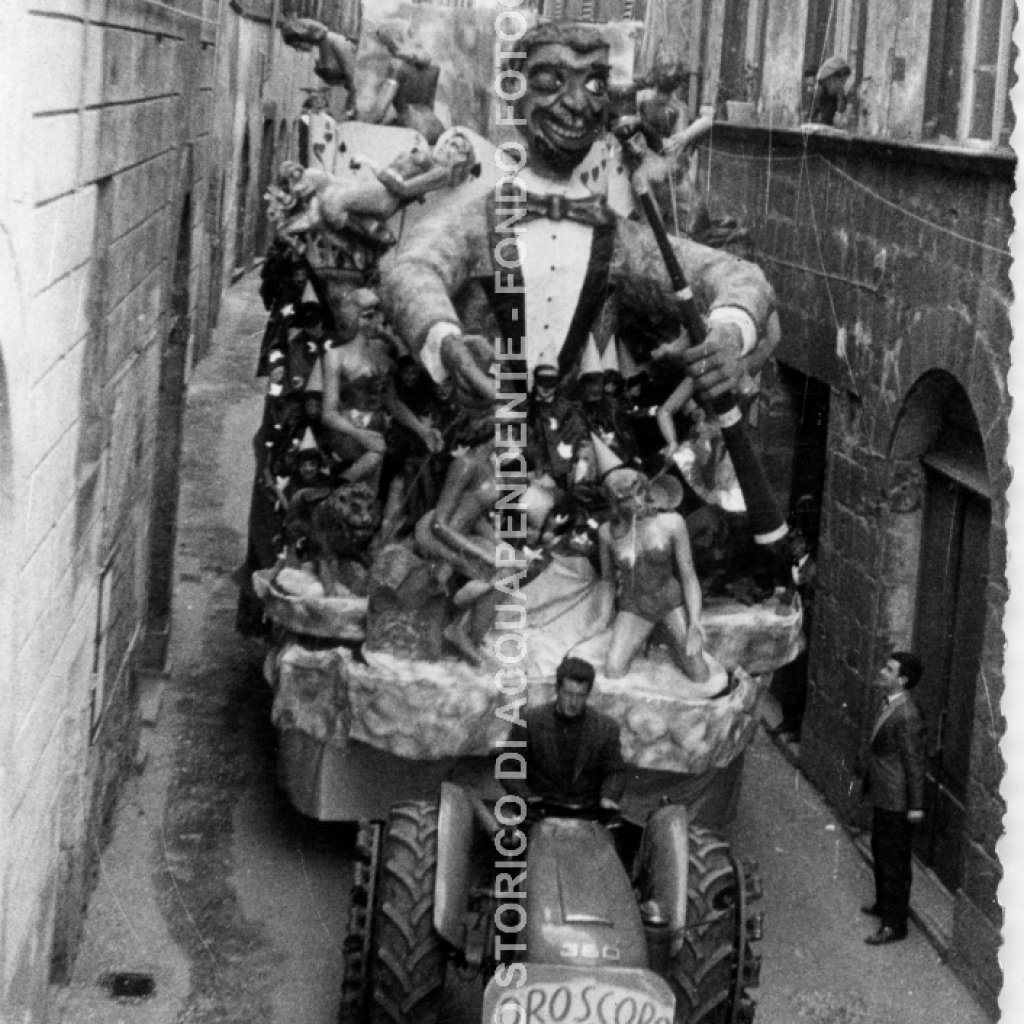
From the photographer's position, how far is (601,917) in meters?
7.26

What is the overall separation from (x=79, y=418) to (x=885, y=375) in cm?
512

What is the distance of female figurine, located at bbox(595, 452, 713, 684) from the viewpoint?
353 inches

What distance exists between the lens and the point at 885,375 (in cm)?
1142

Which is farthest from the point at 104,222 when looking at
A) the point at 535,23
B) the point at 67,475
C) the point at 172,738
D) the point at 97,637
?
the point at 172,738

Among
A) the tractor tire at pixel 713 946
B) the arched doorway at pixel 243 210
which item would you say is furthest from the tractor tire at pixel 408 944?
the arched doorway at pixel 243 210

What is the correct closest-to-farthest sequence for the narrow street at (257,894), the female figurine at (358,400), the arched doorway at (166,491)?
the narrow street at (257,894) < the female figurine at (358,400) < the arched doorway at (166,491)

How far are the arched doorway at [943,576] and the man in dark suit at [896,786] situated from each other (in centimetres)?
27

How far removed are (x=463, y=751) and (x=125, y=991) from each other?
1.70m

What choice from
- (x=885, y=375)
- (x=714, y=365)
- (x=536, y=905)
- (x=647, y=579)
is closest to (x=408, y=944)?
(x=536, y=905)

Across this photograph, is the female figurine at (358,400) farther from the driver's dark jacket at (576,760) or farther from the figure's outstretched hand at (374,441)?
the driver's dark jacket at (576,760)

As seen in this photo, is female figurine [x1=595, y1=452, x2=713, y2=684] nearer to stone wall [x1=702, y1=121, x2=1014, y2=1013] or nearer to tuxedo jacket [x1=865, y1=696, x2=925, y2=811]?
tuxedo jacket [x1=865, y1=696, x2=925, y2=811]

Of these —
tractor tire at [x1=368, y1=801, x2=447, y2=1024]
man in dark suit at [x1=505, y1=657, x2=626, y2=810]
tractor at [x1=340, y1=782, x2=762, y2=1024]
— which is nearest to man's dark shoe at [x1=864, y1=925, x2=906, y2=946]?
tractor at [x1=340, y1=782, x2=762, y2=1024]

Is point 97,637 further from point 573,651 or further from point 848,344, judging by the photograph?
point 848,344

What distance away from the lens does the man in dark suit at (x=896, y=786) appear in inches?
390
